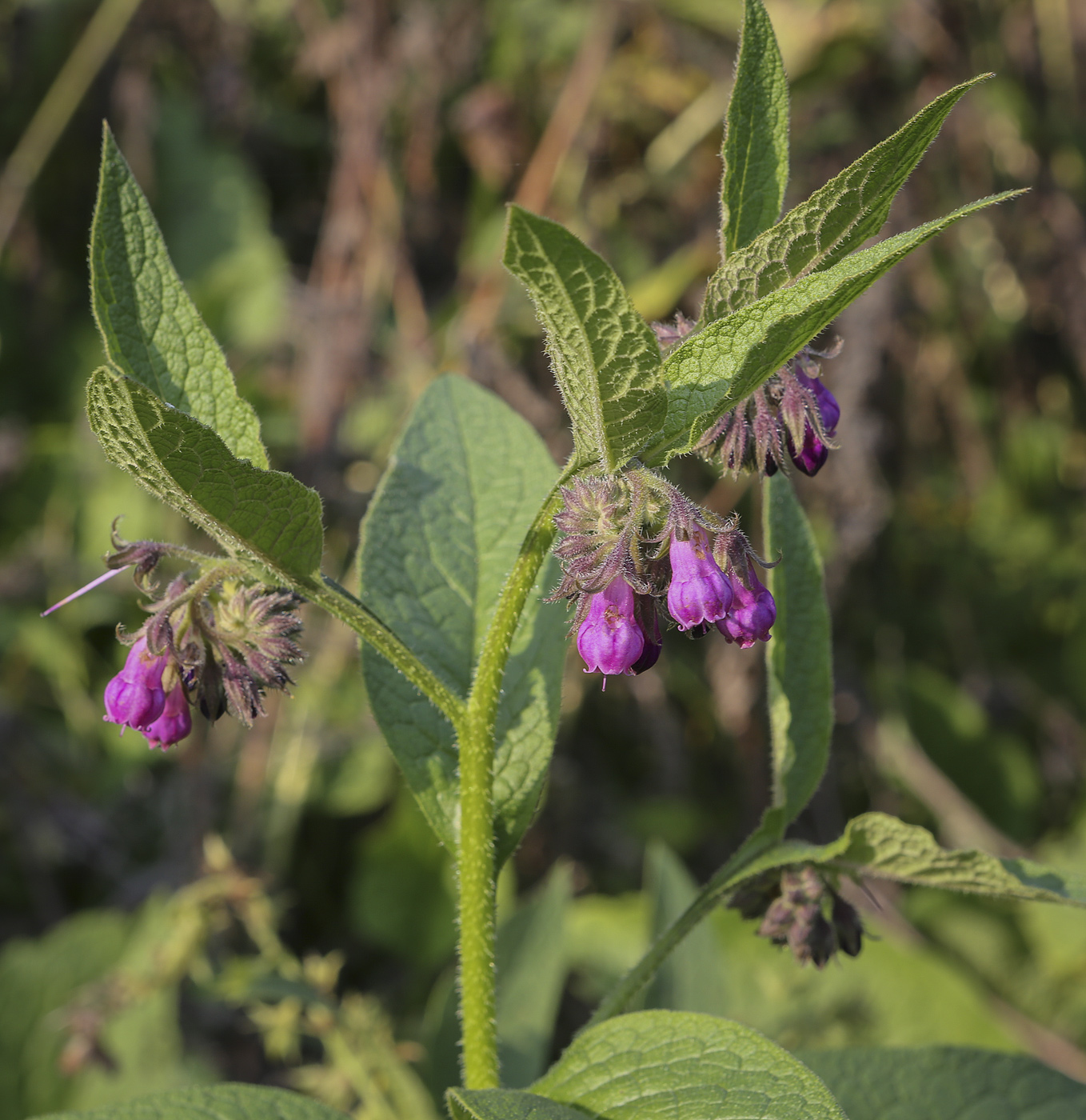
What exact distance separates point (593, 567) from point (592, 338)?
0.27 meters

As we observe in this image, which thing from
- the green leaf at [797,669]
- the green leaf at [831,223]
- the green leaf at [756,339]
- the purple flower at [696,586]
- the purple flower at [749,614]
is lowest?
the green leaf at [797,669]

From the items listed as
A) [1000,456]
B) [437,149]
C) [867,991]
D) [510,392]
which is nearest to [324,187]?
[437,149]

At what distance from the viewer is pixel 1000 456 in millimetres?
4574

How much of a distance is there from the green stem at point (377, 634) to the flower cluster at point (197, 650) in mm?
94

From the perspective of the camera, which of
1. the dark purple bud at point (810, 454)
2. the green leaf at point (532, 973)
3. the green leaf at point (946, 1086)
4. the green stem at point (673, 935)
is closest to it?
the dark purple bud at point (810, 454)

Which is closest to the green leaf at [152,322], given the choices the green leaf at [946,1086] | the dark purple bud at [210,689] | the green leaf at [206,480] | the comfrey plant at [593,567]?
the comfrey plant at [593,567]

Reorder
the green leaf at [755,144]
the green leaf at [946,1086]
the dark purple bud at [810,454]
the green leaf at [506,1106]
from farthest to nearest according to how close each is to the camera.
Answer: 1. the green leaf at [946,1086]
2. the dark purple bud at [810,454]
3. the green leaf at [755,144]
4. the green leaf at [506,1106]

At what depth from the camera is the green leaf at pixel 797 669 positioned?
1413mm

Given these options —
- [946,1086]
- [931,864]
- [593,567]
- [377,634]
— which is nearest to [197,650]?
[377,634]

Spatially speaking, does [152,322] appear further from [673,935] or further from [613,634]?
[673,935]

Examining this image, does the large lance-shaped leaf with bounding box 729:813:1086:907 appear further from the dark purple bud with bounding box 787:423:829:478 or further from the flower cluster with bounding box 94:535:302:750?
the flower cluster with bounding box 94:535:302:750

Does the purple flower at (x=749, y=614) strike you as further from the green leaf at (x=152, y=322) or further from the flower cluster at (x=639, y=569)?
the green leaf at (x=152, y=322)

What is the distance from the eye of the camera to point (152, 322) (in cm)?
117

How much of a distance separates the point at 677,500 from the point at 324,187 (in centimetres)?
414
